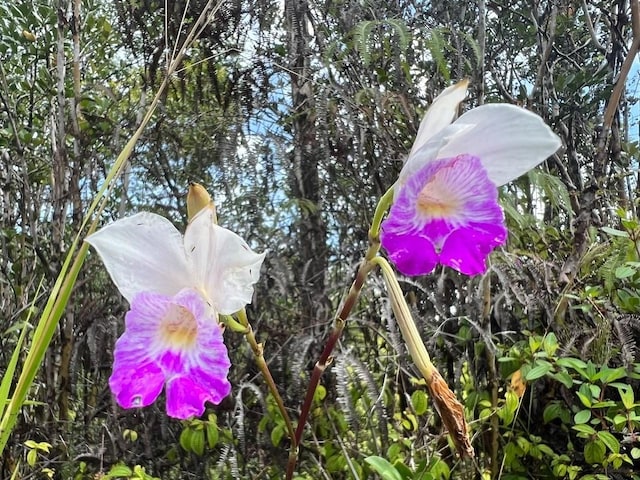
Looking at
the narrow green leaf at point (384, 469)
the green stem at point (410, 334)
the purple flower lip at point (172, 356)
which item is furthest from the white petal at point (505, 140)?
the narrow green leaf at point (384, 469)

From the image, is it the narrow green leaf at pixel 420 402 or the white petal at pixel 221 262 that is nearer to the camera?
the white petal at pixel 221 262

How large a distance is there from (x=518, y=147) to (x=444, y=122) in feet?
0.25

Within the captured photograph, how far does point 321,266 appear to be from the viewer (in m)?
1.56

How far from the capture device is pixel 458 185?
0.55 metres

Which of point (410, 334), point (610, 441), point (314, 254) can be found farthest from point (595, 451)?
point (410, 334)

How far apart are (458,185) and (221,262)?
228 mm

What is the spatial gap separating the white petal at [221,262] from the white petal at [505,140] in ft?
0.65

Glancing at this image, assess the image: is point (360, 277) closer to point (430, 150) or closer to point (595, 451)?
point (430, 150)

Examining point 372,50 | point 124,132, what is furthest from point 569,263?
point 124,132

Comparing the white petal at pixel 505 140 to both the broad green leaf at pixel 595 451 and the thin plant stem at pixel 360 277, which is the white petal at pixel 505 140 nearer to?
the thin plant stem at pixel 360 277

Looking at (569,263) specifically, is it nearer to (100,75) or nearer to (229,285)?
(229,285)

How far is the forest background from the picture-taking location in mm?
1273

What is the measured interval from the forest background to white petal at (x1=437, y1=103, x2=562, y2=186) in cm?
65

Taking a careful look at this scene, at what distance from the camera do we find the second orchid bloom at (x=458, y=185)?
518 millimetres
